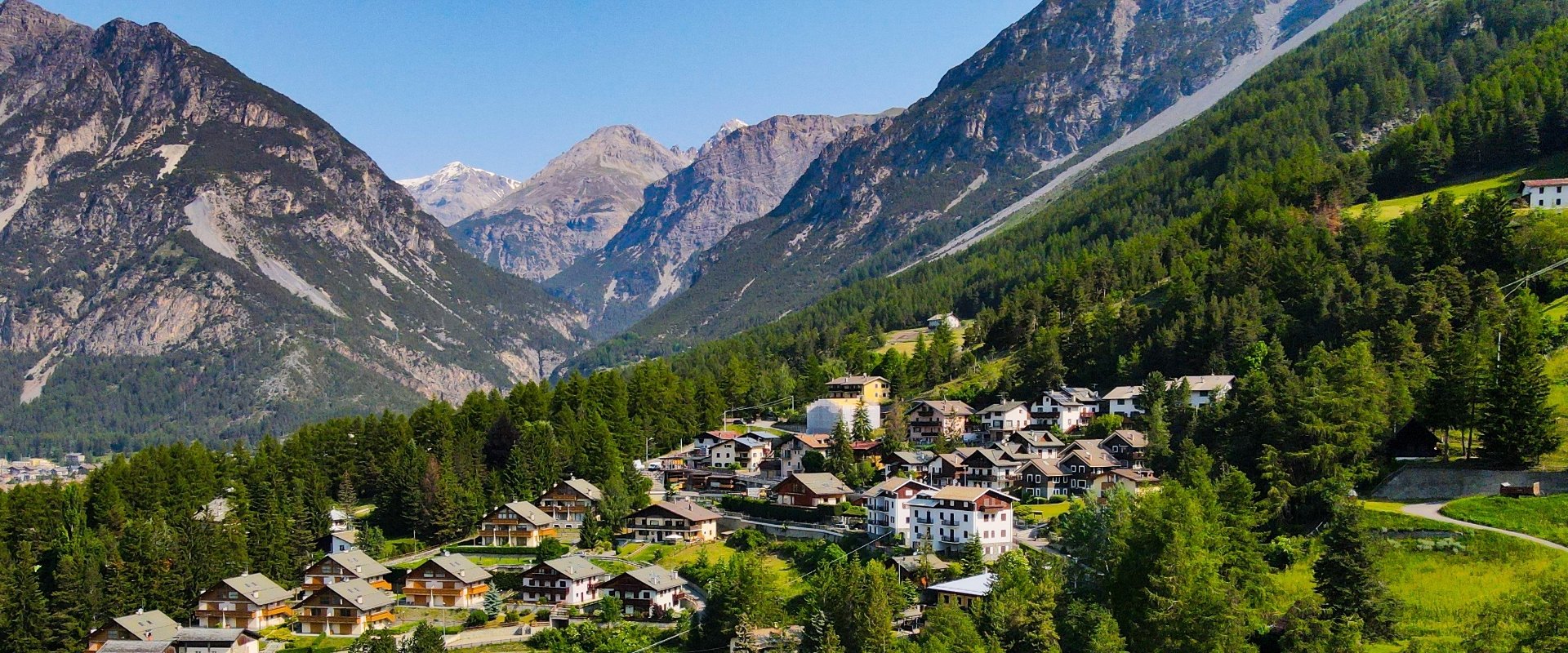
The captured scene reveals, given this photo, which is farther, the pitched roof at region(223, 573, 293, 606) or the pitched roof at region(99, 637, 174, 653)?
the pitched roof at region(223, 573, 293, 606)

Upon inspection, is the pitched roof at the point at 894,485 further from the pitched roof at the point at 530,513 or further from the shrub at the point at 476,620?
the shrub at the point at 476,620

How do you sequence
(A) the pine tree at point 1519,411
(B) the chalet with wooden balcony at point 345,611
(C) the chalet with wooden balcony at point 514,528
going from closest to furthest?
1. (A) the pine tree at point 1519,411
2. (B) the chalet with wooden balcony at point 345,611
3. (C) the chalet with wooden balcony at point 514,528

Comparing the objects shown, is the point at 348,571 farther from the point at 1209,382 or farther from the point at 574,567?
the point at 1209,382

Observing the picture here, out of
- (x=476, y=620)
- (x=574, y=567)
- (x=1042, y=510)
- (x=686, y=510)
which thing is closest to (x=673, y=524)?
(x=686, y=510)

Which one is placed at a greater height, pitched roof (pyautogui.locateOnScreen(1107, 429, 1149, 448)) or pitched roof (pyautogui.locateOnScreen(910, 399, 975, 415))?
pitched roof (pyautogui.locateOnScreen(910, 399, 975, 415))

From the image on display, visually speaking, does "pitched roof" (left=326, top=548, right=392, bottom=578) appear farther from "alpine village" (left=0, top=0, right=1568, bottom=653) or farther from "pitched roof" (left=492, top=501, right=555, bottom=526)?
"pitched roof" (left=492, top=501, right=555, bottom=526)

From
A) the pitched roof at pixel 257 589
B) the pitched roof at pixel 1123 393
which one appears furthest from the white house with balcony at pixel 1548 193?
the pitched roof at pixel 257 589

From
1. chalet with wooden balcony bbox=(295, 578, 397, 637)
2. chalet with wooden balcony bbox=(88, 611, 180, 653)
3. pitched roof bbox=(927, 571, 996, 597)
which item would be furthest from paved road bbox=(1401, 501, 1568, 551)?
chalet with wooden balcony bbox=(88, 611, 180, 653)

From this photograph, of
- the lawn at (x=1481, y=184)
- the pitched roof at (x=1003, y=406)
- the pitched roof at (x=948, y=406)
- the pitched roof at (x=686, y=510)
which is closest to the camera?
the pitched roof at (x=686, y=510)
